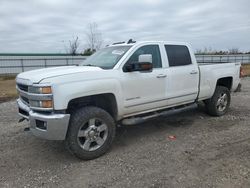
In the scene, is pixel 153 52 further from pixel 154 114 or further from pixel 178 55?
pixel 154 114

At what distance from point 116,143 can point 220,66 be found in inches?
136

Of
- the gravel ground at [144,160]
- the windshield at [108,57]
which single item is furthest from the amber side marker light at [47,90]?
the windshield at [108,57]

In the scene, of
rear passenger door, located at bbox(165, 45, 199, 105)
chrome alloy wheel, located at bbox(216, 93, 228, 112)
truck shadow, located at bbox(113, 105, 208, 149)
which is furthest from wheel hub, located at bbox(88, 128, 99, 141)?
chrome alloy wheel, located at bbox(216, 93, 228, 112)

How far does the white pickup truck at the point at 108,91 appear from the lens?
408 centimetres

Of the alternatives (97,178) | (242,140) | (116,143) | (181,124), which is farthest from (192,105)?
(97,178)

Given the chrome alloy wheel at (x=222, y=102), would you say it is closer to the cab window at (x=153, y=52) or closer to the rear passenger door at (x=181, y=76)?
the rear passenger door at (x=181, y=76)

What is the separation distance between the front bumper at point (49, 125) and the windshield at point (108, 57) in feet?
4.49

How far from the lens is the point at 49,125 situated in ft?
13.1

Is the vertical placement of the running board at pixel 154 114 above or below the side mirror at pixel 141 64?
below

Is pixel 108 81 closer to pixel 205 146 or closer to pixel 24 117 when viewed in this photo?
pixel 24 117

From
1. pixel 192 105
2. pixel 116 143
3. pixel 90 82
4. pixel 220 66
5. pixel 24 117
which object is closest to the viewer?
pixel 90 82

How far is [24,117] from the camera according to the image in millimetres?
4711

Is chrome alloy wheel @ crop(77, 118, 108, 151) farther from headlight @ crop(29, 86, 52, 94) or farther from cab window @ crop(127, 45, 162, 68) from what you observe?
cab window @ crop(127, 45, 162, 68)

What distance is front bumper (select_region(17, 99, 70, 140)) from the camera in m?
4.01
